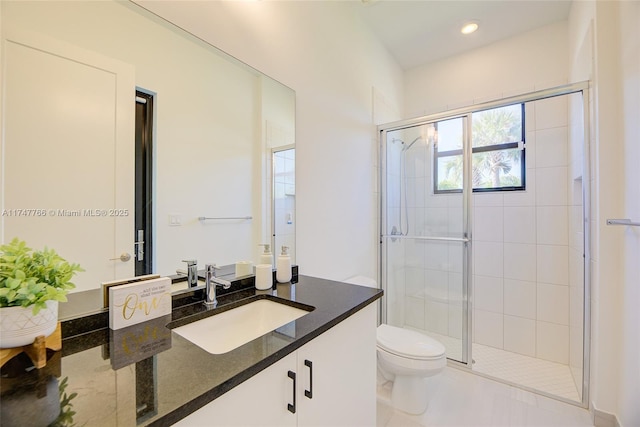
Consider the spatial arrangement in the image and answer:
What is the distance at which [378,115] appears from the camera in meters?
2.54

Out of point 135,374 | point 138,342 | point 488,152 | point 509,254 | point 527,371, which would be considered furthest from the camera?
point 488,152

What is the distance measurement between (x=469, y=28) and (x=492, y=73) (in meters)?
0.50

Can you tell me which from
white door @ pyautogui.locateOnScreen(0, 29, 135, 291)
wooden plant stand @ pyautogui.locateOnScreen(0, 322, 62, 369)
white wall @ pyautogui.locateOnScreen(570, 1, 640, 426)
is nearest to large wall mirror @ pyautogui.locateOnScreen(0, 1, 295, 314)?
white door @ pyautogui.locateOnScreen(0, 29, 135, 291)

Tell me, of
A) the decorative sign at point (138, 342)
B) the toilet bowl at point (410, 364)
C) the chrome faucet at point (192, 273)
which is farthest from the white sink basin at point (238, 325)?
the toilet bowl at point (410, 364)

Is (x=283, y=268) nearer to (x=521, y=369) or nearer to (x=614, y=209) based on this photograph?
(x=614, y=209)

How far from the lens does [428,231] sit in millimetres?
2436

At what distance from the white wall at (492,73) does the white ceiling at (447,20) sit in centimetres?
9

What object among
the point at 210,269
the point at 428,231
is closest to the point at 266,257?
the point at 210,269

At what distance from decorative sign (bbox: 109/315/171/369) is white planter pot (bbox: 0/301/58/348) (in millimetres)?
158

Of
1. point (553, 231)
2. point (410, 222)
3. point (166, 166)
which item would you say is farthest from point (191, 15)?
point (553, 231)

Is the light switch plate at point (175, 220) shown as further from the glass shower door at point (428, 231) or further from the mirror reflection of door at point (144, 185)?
the glass shower door at point (428, 231)

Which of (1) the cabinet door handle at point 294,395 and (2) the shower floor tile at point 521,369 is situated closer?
(1) the cabinet door handle at point 294,395

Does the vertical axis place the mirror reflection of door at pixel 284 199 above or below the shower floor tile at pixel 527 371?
above

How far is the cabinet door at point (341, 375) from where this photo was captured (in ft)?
2.81
